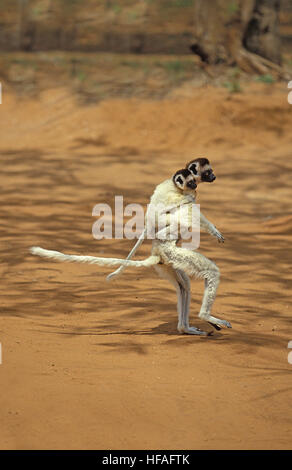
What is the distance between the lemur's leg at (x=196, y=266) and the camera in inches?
234

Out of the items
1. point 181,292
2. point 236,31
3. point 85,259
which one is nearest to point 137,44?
point 236,31

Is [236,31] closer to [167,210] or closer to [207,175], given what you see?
[207,175]

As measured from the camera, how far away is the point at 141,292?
7.59 m

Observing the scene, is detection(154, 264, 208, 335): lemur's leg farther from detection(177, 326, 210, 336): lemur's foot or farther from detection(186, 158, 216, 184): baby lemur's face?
detection(186, 158, 216, 184): baby lemur's face

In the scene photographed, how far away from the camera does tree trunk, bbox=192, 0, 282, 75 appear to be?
1741cm

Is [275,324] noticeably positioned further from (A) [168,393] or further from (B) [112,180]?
(B) [112,180]

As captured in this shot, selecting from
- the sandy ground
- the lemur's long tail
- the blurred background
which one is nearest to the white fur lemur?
the lemur's long tail

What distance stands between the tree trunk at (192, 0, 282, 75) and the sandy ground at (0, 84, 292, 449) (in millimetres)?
1242

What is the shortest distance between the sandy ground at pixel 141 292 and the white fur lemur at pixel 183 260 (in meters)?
0.24

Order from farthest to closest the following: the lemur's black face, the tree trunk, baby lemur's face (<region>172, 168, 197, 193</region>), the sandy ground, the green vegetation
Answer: the tree trunk, the green vegetation, the lemur's black face, baby lemur's face (<region>172, 168, 197, 193</region>), the sandy ground

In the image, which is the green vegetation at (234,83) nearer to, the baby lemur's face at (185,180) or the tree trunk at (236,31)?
the tree trunk at (236,31)

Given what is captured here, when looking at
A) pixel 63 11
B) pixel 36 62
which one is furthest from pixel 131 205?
pixel 63 11

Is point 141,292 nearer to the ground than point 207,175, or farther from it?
nearer to the ground

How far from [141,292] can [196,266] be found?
1.75 metres
